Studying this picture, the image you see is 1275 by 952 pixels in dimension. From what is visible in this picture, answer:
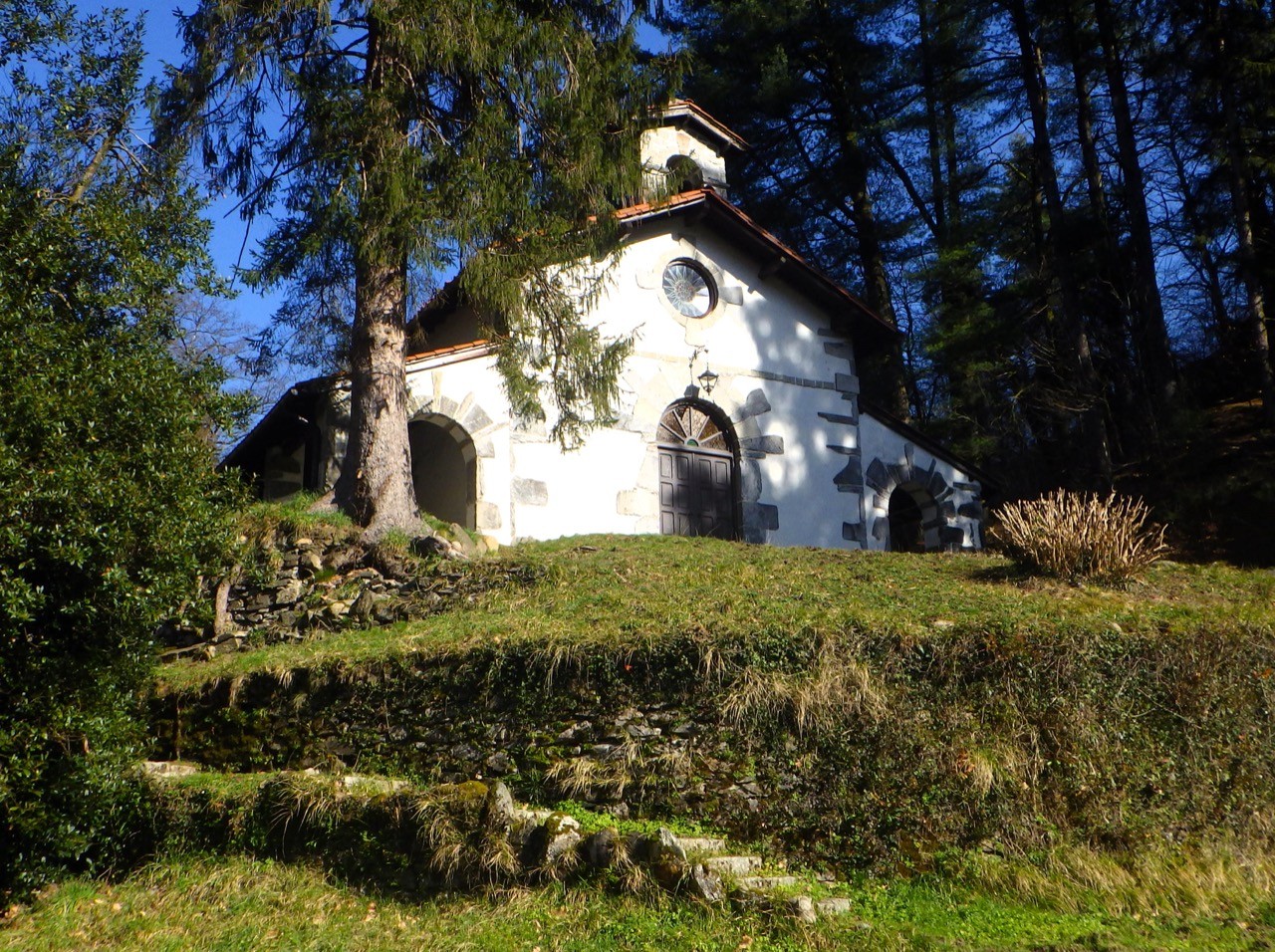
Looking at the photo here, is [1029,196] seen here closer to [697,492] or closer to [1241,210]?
[1241,210]

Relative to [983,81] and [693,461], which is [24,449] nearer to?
[693,461]

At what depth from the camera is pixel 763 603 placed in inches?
351

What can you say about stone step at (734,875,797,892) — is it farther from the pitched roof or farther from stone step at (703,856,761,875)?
the pitched roof

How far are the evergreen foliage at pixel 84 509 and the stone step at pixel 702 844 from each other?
3841 millimetres

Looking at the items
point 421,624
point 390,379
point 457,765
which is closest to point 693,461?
point 390,379

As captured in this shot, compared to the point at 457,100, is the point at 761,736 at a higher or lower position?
lower

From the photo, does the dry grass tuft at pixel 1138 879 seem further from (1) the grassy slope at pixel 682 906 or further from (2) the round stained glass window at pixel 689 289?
(2) the round stained glass window at pixel 689 289

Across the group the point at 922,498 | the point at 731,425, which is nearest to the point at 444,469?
the point at 731,425

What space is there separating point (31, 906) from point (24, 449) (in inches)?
118

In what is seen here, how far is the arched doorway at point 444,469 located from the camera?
508 inches

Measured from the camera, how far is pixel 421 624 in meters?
9.77

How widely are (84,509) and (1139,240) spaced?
16821 millimetres

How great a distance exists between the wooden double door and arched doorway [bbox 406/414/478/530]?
261 centimetres

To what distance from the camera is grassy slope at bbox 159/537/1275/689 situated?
8172 millimetres
